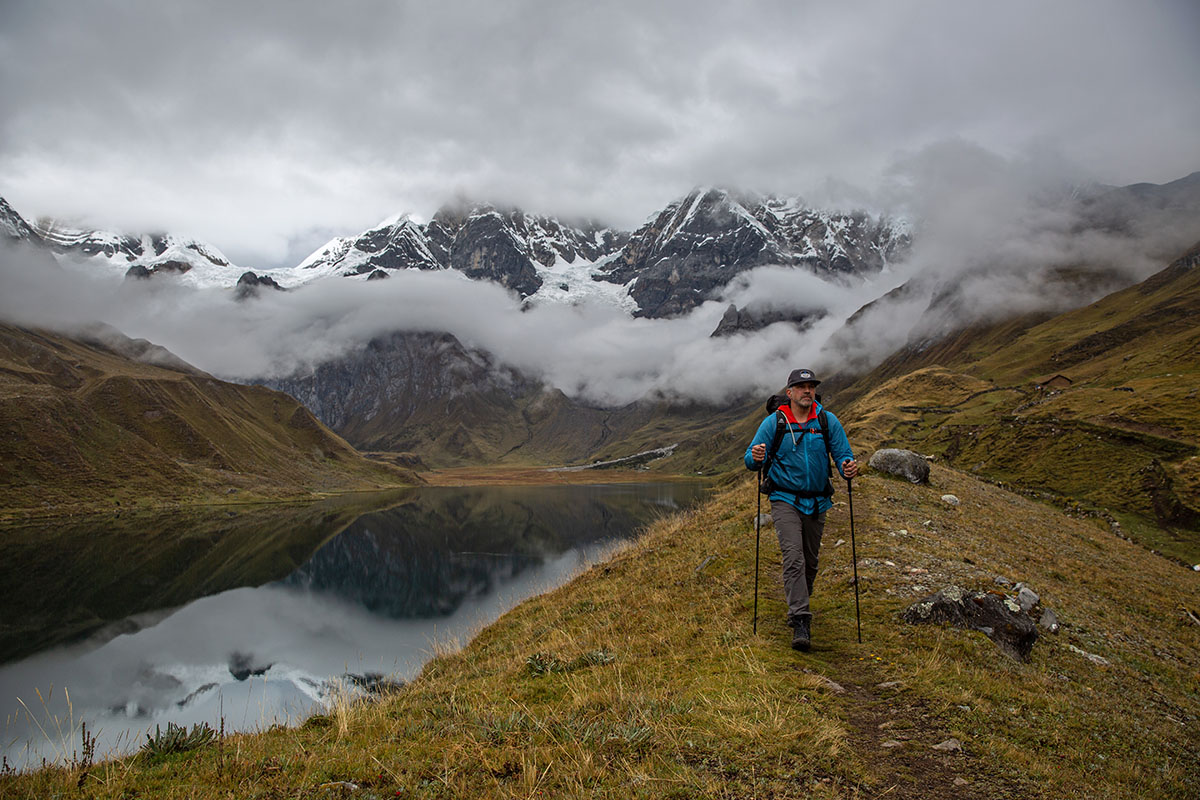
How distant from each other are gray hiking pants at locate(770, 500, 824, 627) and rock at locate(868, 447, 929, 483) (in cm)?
1690

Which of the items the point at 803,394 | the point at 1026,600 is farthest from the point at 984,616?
the point at 803,394

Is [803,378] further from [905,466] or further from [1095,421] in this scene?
[1095,421]

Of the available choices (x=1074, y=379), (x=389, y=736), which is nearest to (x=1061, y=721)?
(x=389, y=736)

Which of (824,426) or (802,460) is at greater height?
(824,426)

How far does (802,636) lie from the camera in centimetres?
836

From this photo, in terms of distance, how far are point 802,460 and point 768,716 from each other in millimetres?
4233

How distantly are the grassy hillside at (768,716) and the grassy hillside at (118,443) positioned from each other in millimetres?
125804

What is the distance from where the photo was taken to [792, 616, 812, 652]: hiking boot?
831 centimetres

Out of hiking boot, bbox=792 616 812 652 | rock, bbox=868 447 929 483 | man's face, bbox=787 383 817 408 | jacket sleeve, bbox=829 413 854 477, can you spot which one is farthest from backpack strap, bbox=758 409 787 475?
rock, bbox=868 447 929 483

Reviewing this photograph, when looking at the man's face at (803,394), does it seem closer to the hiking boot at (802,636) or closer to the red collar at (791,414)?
the red collar at (791,414)

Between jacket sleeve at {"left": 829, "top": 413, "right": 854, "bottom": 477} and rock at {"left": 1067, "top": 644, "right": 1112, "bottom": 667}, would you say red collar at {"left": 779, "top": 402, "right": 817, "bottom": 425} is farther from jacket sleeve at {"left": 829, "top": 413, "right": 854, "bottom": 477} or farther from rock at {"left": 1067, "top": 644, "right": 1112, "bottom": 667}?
rock at {"left": 1067, "top": 644, "right": 1112, "bottom": 667}

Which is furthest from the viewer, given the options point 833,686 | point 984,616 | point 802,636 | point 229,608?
point 229,608

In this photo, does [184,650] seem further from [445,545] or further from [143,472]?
[143,472]

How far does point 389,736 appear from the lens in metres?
6.73
